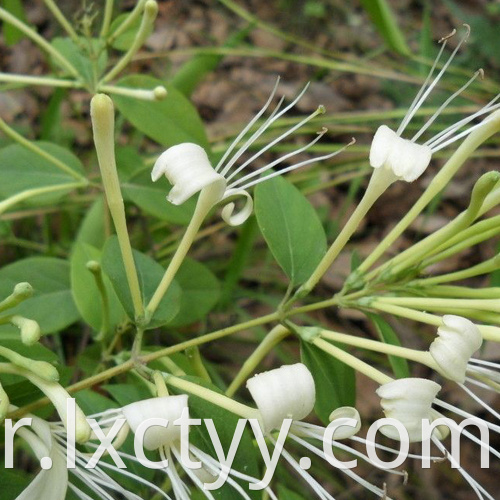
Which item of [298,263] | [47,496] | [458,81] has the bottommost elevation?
[47,496]

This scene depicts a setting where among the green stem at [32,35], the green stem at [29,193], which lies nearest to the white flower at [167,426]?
the green stem at [29,193]

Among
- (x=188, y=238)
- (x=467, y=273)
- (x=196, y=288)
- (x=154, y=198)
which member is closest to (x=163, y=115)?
(x=154, y=198)

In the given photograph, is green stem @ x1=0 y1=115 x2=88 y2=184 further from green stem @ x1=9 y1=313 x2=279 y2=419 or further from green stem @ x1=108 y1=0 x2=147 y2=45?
green stem @ x1=9 y1=313 x2=279 y2=419

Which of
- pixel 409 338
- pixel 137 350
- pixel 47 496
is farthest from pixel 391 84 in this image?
pixel 47 496

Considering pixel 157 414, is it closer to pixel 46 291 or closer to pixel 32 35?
pixel 46 291

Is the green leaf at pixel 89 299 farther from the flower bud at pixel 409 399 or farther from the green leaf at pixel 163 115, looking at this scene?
the flower bud at pixel 409 399

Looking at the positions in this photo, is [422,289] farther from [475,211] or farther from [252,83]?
[252,83]
